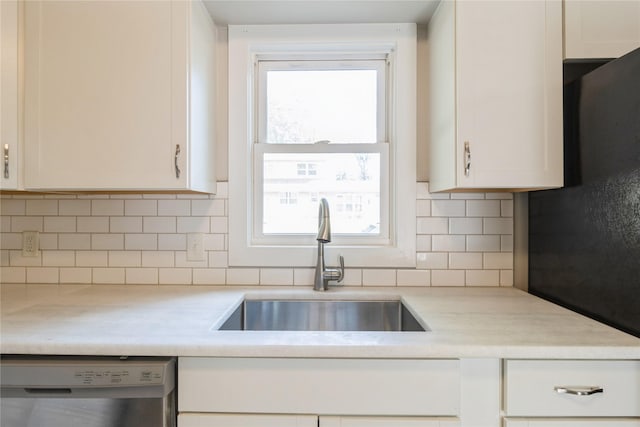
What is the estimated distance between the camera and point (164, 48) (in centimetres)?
133

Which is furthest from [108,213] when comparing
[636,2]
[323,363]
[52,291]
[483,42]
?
[636,2]

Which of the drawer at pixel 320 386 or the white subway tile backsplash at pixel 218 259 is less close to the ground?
the white subway tile backsplash at pixel 218 259

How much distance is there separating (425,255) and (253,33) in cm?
130

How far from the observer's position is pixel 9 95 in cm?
133

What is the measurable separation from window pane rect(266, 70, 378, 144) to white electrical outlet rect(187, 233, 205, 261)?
0.58m

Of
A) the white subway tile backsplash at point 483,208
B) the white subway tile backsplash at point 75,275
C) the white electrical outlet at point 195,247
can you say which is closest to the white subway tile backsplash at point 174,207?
the white electrical outlet at point 195,247

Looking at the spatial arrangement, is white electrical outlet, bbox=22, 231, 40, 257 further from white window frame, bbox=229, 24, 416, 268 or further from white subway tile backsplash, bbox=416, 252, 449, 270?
white subway tile backsplash, bbox=416, 252, 449, 270

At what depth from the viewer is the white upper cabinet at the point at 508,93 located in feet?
4.22

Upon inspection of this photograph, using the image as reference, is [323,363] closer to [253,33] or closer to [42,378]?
[42,378]

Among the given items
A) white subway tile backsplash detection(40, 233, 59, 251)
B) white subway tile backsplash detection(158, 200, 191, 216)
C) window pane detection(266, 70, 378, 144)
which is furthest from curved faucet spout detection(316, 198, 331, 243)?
white subway tile backsplash detection(40, 233, 59, 251)

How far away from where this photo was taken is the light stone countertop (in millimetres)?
958

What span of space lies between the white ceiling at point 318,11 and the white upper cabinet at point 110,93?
0.24 metres

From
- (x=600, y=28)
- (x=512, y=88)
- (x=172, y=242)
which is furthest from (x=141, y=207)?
(x=600, y=28)

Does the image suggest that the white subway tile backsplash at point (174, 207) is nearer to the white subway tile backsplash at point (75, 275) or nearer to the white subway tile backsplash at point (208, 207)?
the white subway tile backsplash at point (208, 207)
